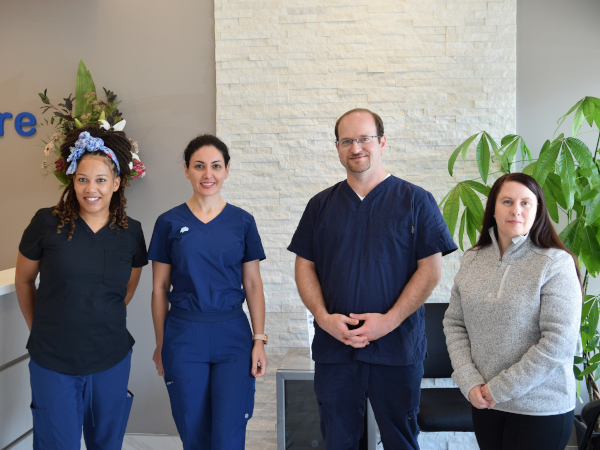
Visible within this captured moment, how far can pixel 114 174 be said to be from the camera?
1.97 m

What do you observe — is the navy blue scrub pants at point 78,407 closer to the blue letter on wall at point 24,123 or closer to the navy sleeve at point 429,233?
the navy sleeve at point 429,233

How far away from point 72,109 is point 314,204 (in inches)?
75.8

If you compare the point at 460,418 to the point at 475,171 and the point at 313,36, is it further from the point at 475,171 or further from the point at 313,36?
the point at 313,36

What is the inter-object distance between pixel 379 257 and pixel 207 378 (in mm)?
793

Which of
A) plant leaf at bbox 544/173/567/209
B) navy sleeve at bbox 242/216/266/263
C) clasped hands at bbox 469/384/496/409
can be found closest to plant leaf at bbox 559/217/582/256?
plant leaf at bbox 544/173/567/209

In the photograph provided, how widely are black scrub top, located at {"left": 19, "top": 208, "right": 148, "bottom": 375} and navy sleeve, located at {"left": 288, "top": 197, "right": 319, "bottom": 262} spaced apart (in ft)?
2.24

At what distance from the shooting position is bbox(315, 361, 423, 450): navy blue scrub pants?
1748 mm

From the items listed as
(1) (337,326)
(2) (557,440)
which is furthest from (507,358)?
(1) (337,326)

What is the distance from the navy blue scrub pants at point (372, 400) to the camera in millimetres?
1748

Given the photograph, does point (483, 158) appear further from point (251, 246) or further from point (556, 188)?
point (251, 246)

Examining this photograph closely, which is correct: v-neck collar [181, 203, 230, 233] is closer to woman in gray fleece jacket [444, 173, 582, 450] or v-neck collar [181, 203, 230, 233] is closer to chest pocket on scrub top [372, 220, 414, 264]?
chest pocket on scrub top [372, 220, 414, 264]

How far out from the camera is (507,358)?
1.52 metres

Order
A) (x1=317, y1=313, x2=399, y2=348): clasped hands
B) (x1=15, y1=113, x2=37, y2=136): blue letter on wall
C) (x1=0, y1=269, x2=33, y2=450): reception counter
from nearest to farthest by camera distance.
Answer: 1. (x1=317, y1=313, x2=399, y2=348): clasped hands
2. (x1=0, y1=269, x2=33, y2=450): reception counter
3. (x1=15, y1=113, x2=37, y2=136): blue letter on wall

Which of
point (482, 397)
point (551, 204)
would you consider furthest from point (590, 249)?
point (482, 397)
